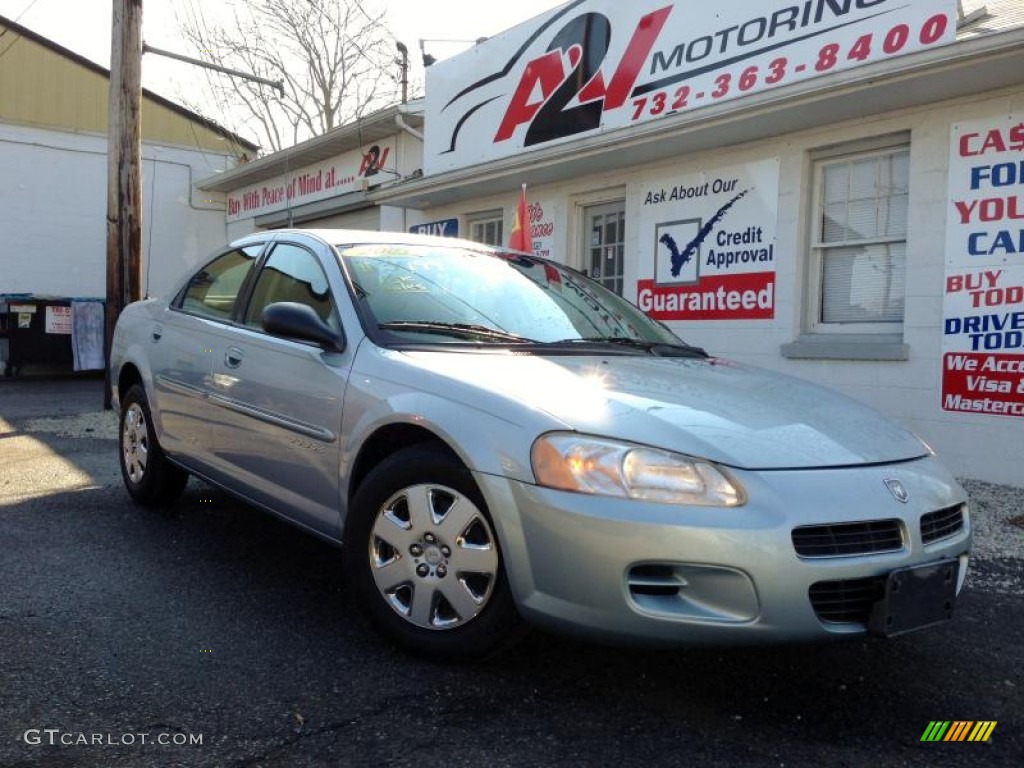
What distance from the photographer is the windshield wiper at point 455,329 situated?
11.3ft

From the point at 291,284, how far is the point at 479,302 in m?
0.93

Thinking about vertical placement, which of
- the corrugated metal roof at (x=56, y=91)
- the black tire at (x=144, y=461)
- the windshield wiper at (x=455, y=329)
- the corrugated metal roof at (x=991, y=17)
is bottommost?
the black tire at (x=144, y=461)

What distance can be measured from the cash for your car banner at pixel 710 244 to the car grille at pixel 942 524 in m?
4.78

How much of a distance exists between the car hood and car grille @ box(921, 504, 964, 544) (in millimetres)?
210

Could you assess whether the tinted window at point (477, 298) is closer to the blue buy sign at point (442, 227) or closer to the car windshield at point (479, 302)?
the car windshield at point (479, 302)

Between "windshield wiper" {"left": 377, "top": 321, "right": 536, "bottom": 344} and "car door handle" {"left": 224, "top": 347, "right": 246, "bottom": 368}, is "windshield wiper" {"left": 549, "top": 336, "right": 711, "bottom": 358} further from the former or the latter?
"car door handle" {"left": 224, "top": 347, "right": 246, "bottom": 368}

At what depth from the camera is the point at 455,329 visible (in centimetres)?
349

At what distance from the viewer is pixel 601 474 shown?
2.55 m

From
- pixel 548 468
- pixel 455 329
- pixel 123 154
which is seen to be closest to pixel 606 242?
pixel 123 154

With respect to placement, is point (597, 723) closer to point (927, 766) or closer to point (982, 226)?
point (927, 766)

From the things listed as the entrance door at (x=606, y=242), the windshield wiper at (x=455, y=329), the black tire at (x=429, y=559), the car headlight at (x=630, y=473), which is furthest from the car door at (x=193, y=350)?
the entrance door at (x=606, y=242)

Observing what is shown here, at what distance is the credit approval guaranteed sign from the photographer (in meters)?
6.51

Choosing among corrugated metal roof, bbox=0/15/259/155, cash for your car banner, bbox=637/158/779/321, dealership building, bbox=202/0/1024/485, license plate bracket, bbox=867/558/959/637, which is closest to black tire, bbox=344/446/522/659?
license plate bracket, bbox=867/558/959/637

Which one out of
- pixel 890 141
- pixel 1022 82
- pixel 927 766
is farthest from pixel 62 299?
pixel 927 766
